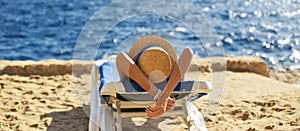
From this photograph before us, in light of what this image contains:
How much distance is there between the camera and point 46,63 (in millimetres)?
5672

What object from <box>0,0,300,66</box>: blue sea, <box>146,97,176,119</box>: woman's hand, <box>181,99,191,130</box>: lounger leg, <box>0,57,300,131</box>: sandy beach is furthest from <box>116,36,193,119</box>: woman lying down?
<box>0,0,300,66</box>: blue sea

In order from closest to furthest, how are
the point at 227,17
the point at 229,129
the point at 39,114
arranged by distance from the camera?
1. the point at 229,129
2. the point at 39,114
3. the point at 227,17

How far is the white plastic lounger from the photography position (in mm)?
3430

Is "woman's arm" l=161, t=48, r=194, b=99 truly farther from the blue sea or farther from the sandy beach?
the blue sea

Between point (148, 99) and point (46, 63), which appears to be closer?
point (148, 99)

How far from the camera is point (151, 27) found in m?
10.1

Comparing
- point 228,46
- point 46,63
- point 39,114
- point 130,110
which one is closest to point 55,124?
point 39,114

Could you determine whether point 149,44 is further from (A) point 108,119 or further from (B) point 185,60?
(A) point 108,119

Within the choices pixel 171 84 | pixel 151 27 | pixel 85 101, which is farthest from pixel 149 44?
pixel 151 27

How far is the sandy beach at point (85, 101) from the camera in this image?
407cm

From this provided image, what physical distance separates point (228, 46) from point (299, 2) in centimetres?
390

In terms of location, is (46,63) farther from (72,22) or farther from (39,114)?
(72,22)

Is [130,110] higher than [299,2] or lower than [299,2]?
lower

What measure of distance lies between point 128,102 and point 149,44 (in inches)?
16.4
